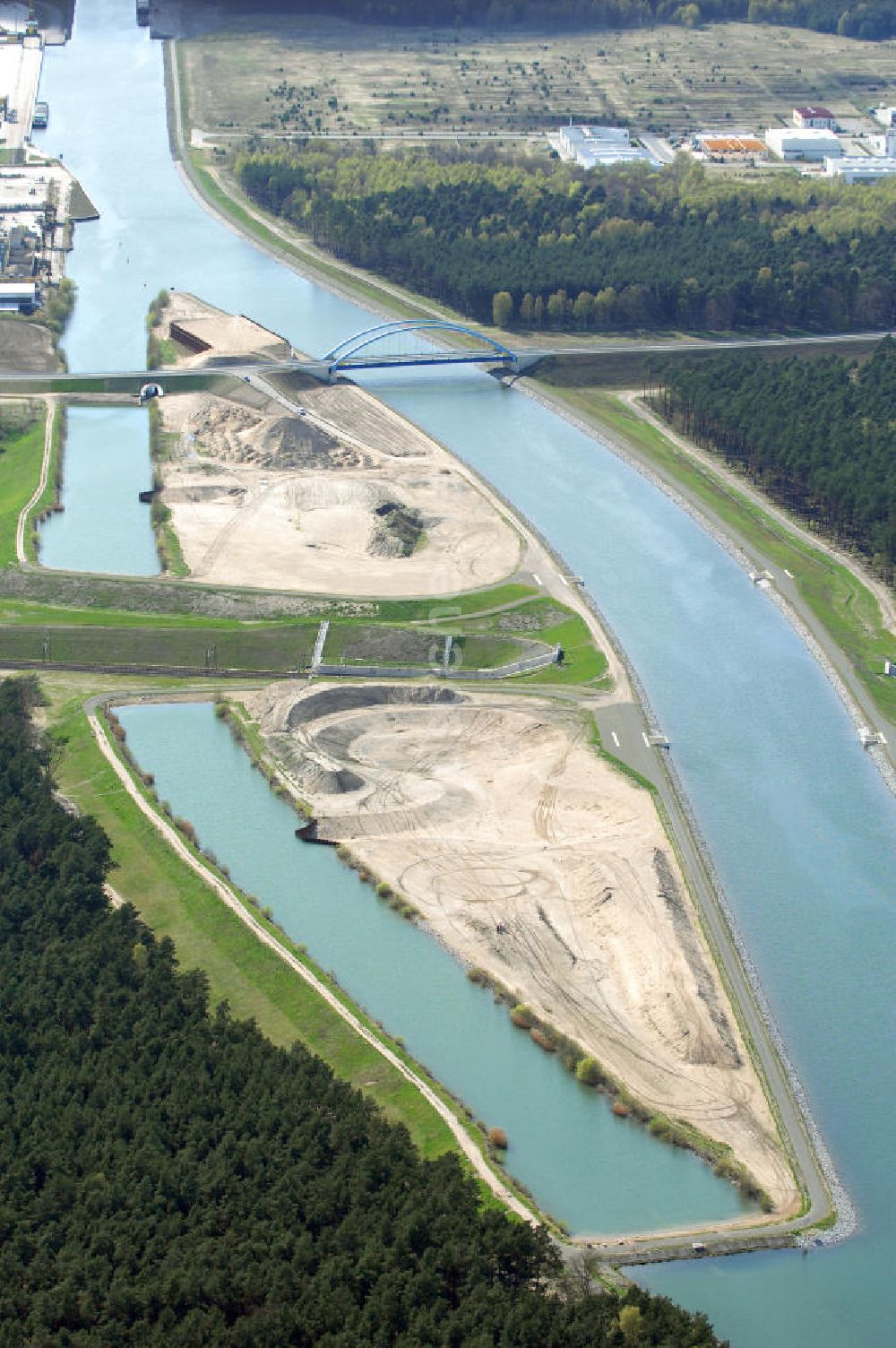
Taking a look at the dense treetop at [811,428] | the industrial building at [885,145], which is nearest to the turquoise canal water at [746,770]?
the dense treetop at [811,428]

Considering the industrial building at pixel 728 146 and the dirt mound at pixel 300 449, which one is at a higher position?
the industrial building at pixel 728 146

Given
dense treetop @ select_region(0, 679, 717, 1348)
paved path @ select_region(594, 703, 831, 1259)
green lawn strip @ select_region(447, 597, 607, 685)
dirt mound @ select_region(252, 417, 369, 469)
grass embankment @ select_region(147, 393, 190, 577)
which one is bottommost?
grass embankment @ select_region(147, 393, 190, 577)

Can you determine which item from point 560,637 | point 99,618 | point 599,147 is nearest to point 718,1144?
point 560,637

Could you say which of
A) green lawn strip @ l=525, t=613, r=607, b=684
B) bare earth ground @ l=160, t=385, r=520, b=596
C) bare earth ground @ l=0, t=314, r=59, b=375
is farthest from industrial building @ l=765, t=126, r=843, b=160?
green lawn strip @ l=525, t=613, r=607, b=684

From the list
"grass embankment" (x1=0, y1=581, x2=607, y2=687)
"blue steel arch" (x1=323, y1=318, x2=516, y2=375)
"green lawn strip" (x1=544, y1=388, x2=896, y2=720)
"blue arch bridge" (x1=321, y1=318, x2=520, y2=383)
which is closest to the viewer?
"grass embankment" (x1=0, y1=581, x2=607, y2=687)

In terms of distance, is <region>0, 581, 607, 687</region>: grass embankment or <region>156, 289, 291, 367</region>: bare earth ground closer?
<region>0, 581, 607, 687</region>: grass embankment

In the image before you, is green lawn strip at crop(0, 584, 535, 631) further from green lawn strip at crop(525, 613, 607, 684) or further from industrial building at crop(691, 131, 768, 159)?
industrial building at crop(691, 131, 768, 159)

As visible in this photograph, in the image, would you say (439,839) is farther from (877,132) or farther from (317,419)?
(877,132)

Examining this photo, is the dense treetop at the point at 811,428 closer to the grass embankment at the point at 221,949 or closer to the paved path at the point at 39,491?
the paved path at the point at 39,491
